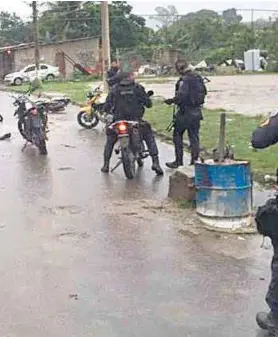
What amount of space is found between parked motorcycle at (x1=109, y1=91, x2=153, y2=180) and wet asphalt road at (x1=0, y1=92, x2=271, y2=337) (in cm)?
54

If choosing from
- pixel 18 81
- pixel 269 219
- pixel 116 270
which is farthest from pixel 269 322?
pixel 18 81

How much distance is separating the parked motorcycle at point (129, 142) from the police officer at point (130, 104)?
5.2 inches

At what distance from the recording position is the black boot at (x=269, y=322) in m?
4.56

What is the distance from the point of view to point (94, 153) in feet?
45.1

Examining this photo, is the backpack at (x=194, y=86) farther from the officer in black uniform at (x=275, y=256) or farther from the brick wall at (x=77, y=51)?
the brick wall at (x=77, y=51)

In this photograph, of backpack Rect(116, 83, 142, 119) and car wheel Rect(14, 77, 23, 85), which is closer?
backpack Rect(116, 83, 142, 119)

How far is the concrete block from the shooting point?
8461 millimetres

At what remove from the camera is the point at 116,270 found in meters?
6.03

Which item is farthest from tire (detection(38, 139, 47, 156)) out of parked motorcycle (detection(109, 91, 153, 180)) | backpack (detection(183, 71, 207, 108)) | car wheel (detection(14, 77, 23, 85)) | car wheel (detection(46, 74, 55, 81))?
car wheel (detection(46, 74, 55, 81))

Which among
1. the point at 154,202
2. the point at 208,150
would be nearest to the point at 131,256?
the point at 154,202

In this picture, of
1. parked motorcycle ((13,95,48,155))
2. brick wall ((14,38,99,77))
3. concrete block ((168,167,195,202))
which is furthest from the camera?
brick wall ((14,38,99,77))

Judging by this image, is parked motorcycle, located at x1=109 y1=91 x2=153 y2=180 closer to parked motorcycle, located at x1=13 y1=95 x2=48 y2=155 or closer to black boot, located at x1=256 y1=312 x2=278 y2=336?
parked motorcycle, located at x1=13 y1=95 x2=48 y2=155

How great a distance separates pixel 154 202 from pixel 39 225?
1.66 metres

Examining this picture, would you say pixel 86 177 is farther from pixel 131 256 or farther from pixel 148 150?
pixel 131 256
